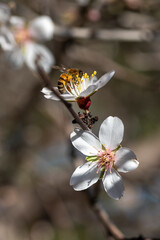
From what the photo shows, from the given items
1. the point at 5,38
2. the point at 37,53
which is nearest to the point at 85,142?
the point at 5,38

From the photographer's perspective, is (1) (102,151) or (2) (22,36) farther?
(2) (22,36)

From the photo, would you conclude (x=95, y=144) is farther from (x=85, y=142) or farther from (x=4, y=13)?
(x=4, y=13)

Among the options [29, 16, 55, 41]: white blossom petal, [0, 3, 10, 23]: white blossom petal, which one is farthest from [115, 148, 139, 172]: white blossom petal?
[29, 16, 55, 41]: white blossom petal

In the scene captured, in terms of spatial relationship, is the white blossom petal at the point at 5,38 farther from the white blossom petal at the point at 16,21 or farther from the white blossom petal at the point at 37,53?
the white blossom petal at the point at 37,53

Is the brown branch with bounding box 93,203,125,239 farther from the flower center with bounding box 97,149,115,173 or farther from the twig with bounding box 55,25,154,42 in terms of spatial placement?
the twig with bounding box 55,25,154,42

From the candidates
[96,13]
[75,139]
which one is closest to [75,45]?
[96,13]

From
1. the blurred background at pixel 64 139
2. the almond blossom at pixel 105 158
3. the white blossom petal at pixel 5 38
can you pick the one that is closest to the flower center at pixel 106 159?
the almond blossom at pixel 105 158
